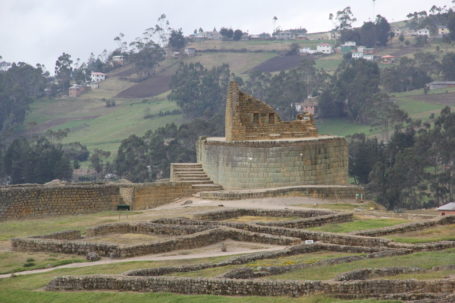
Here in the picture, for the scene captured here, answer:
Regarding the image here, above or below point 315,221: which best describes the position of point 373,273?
above

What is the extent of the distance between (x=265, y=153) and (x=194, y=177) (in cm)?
372

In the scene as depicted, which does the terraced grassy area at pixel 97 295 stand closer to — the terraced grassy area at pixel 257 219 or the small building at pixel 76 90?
the terraced grassy area at pixel 257 219

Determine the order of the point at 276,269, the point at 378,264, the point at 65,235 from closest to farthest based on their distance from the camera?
the point at 276,269 < the point at 378,264 < the point at 65,235

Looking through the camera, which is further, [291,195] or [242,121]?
[242,121]

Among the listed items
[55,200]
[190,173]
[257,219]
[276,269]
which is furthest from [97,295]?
[190,173]

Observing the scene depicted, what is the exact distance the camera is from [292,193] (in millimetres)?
44969

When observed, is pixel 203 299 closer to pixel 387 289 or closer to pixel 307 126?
pixel 387 289

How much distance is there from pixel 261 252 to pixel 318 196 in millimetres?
14936

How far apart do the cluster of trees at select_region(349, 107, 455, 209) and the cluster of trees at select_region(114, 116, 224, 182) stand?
15.2m

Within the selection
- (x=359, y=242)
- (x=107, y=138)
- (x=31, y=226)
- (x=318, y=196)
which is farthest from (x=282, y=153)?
(x=107, y=138)

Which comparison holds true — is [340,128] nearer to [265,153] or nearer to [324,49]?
[265,153]

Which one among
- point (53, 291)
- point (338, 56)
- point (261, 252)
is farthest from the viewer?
point (338, 56)

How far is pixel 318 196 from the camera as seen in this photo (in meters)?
45.4

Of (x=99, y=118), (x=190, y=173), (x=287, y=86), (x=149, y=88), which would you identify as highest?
(x=287, y=86)
